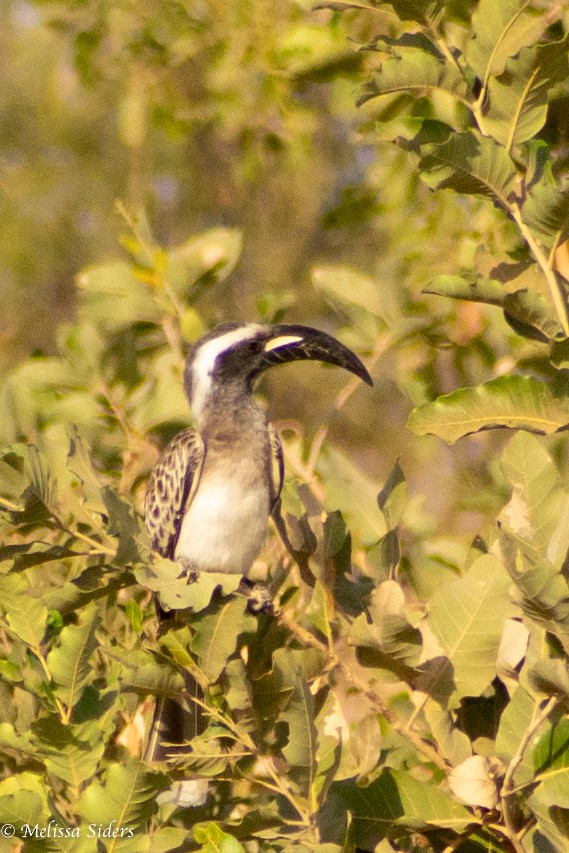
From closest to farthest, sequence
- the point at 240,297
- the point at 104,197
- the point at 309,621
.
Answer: the point at 309,621 < the point at 240,297 < the point at 104,197

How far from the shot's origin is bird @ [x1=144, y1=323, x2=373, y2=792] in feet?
10.8

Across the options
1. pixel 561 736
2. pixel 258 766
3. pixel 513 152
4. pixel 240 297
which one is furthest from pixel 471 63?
pixel 240 297

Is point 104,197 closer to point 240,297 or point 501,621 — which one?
point 240,297

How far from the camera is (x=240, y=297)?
28.8 feet

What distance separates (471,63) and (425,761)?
127 cm

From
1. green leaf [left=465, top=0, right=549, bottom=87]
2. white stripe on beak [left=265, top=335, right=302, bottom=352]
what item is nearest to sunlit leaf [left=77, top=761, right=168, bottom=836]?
green leaf [left=465, top=0, right=549, bottom=87]

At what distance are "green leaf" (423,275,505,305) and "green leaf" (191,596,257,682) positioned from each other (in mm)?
641

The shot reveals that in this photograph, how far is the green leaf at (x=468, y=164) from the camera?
197 cm

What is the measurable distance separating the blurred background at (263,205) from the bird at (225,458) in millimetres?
102

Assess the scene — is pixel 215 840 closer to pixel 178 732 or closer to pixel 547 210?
pixel 178 732

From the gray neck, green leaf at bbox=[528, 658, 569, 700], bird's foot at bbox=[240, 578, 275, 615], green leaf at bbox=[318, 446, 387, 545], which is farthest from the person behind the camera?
the gray neck

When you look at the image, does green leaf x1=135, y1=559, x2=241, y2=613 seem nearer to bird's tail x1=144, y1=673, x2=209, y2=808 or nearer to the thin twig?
bird's tail x1=144, y1=673, x2=209, y2=808

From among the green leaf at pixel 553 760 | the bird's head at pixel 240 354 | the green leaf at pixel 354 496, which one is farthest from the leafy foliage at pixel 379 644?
the bird's head at pixel 240 354

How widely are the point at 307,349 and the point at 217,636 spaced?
4.50 ft
